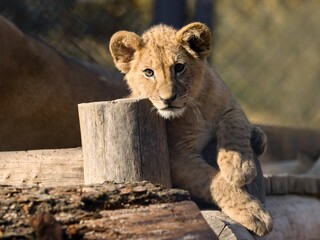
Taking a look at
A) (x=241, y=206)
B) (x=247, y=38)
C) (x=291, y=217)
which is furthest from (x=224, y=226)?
(x=247, y=38)

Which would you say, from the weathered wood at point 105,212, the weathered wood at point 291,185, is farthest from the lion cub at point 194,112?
the weathered wood at point 105,212

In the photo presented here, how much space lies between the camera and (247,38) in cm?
705

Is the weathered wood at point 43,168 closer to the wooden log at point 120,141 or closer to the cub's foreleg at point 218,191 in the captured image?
the wooden log at point 120,141

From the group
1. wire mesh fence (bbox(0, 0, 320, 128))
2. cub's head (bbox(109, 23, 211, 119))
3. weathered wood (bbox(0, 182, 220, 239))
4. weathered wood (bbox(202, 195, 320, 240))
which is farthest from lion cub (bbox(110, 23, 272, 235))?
wire mesh fence (bbox(0, 0, 320, 128))

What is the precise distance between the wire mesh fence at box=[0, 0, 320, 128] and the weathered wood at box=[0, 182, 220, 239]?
3264 millimetres

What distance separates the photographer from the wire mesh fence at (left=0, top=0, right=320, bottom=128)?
593 centimetres

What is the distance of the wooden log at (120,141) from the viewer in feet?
10.6

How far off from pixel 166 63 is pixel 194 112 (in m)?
0.27

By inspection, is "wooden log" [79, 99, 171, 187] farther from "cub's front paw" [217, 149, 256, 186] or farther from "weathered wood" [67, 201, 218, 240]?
"weathered wood" [67, 201, 218, 240]

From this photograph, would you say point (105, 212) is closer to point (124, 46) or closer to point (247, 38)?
point (124, 46)

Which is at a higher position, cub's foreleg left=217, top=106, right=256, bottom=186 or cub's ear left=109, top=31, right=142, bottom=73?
cub's ear left=109, top=31, right=142, bottom=73

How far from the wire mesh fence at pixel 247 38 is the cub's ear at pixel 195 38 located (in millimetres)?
2362

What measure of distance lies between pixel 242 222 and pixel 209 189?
0.20 metres

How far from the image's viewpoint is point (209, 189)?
3.48 m
